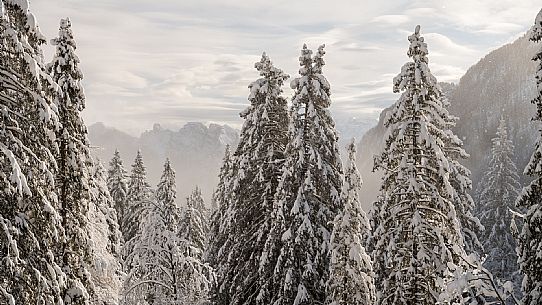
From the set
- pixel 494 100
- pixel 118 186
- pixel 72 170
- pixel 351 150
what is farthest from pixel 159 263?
pixel 494 100

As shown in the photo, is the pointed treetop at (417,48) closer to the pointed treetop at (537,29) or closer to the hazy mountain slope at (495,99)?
the pointed treetop at (537,29)

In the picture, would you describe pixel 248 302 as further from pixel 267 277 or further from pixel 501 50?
pixel 501 50

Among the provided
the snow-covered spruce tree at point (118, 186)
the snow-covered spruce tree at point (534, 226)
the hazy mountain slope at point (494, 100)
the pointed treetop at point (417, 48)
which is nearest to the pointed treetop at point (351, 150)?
the pointed treetop at point (417, 48)

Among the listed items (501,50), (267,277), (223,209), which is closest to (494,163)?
(223,209)

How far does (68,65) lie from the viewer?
13805 millimetres

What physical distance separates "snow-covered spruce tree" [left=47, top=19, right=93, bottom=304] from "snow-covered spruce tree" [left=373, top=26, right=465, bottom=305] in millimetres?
8762

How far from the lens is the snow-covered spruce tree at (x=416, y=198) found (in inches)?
564

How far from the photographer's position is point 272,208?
2073 centimetres

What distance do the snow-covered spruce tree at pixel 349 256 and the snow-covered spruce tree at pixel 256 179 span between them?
458cm

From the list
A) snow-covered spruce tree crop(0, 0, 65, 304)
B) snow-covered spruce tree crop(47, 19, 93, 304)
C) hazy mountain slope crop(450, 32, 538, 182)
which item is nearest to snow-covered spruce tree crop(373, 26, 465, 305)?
snow-covered spruce tree crop(47, 19, 93, 304)

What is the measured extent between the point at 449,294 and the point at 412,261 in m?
9.40

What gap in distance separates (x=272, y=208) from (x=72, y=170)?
923 cm

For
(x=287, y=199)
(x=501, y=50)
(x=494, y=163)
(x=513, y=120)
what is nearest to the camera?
(x=287, y=199)

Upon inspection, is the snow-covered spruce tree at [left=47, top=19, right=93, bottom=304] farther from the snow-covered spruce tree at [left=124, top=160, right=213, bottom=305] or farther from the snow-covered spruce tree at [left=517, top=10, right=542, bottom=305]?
the snow-covered spruce tree at [left=517, top=10, right=542, bottom=305]
